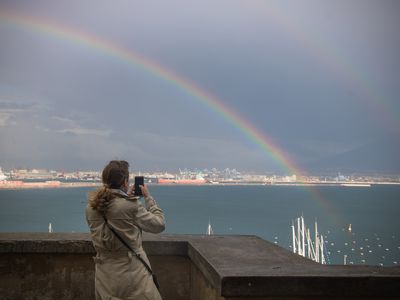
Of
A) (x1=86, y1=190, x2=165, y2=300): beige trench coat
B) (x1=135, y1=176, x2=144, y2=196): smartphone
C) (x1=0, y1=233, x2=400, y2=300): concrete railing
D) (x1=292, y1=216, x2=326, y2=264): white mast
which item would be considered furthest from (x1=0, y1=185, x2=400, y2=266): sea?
(x1=86, y1=190, x2=165, y2=300): beige trench coat

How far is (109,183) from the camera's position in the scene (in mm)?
2426

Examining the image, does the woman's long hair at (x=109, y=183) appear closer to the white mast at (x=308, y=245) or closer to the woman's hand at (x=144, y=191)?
the woman's hand at (x=144, y=191)

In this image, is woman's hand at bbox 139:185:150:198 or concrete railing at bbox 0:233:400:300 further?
concrete railing at bbox 0:233:400:300

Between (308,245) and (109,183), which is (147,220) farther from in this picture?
(308,245)

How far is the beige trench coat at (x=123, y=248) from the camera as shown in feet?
7.73

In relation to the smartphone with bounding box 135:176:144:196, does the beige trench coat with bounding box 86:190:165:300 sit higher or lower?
lower

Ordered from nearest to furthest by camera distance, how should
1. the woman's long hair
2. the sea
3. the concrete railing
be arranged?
1. the woman's long hair
2. the concrete railing
3. the sea

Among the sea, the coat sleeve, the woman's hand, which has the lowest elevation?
the sea

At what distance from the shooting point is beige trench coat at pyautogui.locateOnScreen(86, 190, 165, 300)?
7.73 feet

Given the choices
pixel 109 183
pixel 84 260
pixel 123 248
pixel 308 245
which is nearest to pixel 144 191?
pixel 109 183

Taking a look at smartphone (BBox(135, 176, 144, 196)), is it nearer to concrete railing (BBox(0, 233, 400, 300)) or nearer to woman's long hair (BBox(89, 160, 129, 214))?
woman's long hair (BBox(89, 160, 129, 214))

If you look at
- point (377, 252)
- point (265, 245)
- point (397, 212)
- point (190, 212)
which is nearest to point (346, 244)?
point (377, 252)

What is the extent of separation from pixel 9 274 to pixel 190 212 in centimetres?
11702

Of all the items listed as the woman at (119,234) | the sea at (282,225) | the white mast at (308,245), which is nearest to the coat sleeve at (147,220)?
the woman at (119,234)
